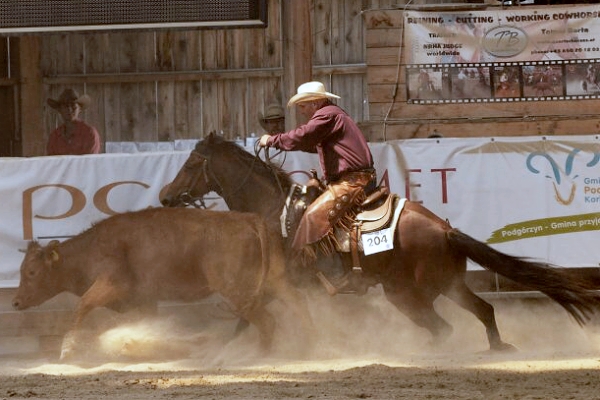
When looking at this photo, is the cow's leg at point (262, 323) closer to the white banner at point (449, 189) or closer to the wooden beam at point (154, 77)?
the white banner at point (449, 189)

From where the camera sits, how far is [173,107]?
1798cm

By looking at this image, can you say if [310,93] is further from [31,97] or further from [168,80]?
[31,97]

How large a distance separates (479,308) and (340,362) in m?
1.28

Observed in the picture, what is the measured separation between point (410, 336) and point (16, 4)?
15.6 ft

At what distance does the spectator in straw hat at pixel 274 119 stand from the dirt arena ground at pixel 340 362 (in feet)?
6.80

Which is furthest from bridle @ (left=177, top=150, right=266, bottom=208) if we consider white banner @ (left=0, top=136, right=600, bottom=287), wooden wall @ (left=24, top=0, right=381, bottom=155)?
wooden wall @ (left=24, top=0, right=381, bottom=155)

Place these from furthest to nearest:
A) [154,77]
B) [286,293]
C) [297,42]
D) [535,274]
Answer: [154,77] < [297,42] < [286,293] < [535,274]

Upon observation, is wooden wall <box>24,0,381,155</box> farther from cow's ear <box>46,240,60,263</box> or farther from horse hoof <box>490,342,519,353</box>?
horse hoof <box>490,342,519,353</box>

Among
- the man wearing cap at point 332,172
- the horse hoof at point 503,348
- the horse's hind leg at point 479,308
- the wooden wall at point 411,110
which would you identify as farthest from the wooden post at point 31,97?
the horse hoof at point 503,348

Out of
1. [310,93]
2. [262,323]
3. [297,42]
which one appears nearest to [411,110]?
[297,42]

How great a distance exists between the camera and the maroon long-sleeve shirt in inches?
422

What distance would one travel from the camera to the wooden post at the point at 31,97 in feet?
56.5

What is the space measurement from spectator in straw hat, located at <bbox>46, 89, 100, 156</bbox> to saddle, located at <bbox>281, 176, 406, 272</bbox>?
3.68 m

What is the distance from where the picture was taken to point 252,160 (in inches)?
446
